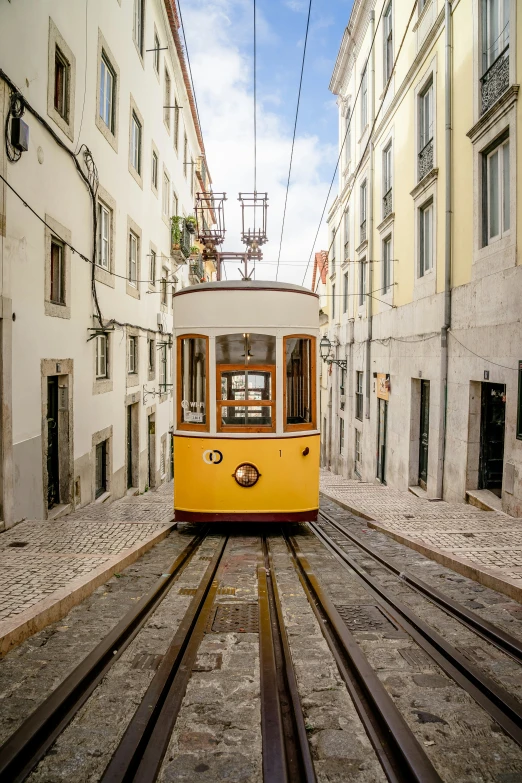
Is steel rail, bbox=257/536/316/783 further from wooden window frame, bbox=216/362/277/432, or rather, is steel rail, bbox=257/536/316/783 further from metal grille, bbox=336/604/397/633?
wooden window frame, bbox=216/362/277/432

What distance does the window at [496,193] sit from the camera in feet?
29.1

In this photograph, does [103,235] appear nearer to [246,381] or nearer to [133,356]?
[133,356]

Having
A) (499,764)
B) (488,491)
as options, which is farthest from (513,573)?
(488,491)

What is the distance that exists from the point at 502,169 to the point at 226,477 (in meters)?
6.62

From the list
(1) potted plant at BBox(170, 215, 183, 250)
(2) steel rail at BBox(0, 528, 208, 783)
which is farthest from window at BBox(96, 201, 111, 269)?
(2) steel rail at BBox(0, 528, 208, 783)

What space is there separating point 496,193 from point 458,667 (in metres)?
8.11

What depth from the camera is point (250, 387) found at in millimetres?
7535

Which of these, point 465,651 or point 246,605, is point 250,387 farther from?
point 465,651

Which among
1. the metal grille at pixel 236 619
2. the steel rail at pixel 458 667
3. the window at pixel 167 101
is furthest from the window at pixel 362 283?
the metal grille at pixel 236 619

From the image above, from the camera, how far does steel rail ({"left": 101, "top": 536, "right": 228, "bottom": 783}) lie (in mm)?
2496

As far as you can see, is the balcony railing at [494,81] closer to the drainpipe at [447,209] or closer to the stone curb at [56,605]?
the drainpipe at [447,209]

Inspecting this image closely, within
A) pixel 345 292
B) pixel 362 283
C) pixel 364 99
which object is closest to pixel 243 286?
pixel 362 283

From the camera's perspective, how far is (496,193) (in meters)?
9.30

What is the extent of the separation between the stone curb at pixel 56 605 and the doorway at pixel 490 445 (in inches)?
259
